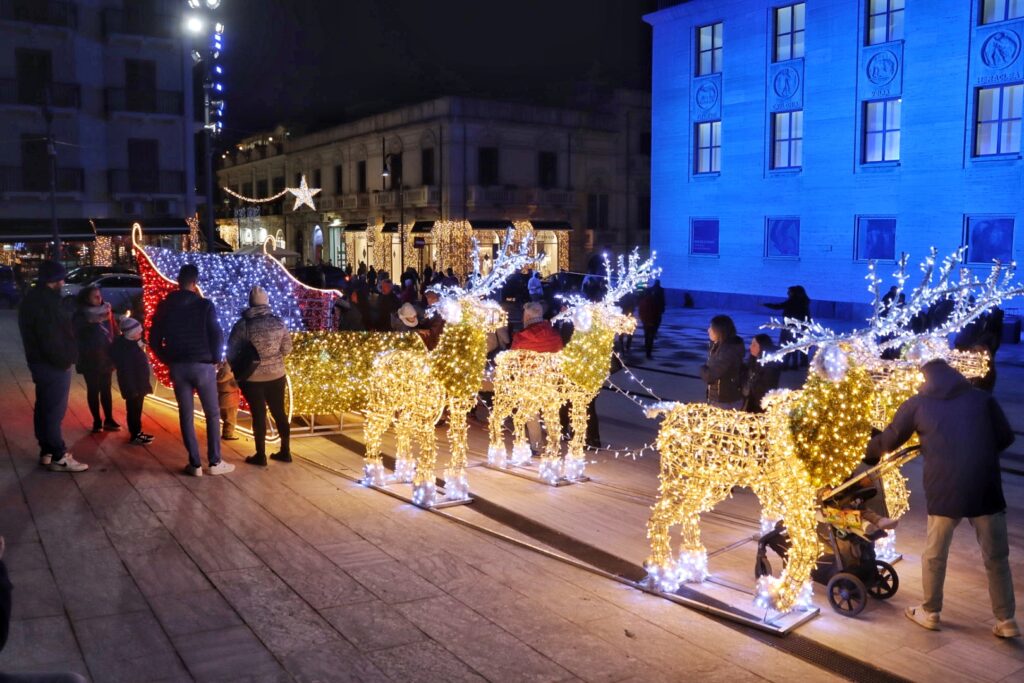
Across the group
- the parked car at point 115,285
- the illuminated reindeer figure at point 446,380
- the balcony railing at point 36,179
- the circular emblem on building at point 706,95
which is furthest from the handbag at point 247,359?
the balcony railing at point 36,179

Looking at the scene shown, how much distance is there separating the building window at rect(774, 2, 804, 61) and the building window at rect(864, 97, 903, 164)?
3.16m

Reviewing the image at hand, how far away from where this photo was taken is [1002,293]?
6.86 metres

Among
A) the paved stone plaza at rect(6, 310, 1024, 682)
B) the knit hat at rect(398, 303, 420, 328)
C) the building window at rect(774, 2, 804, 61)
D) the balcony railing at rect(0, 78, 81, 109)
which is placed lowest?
the paved stone plaza at rect(6, 310, 1024, 682)

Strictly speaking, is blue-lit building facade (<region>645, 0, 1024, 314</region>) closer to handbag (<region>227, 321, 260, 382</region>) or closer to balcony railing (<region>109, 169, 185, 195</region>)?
balcony railing (<region>109, 169, 185, 195</region>)

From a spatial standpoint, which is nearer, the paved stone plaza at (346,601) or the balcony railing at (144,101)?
the paved stone plaza at (346,601)

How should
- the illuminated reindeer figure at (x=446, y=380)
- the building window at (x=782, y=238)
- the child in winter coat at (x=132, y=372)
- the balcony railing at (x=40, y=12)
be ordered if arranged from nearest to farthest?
the illuminated reindeer figure at (x=446, y=380) → the child in winter coat at (x=132, y=372) → the building window at (x=782, y=238) → the balcony railing at (x=40, y=12)

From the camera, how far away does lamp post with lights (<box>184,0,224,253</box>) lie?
70.8 ft

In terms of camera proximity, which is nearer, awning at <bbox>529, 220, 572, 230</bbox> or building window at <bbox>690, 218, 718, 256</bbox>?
building window at <bbox>690, 218, 718, 256</bbox>

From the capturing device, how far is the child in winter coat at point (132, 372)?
9.32m

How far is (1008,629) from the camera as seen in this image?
5.00m

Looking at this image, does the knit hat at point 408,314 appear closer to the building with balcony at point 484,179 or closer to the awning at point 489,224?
the building with balcony at point 484,179

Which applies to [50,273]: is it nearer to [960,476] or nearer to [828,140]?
[960,476]

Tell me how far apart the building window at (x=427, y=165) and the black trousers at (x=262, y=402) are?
3405cm

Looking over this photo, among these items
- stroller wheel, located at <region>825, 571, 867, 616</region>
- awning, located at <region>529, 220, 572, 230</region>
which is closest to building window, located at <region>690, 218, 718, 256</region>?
awning, located at <region>529, 220, 572, 230</region>
